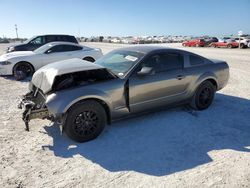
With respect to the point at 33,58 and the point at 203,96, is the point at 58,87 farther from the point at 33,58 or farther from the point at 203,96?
the point at 33,58

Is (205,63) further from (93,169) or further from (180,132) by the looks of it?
(93,169)

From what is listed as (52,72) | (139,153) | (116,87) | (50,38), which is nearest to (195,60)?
(116,87)

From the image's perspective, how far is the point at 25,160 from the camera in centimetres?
396

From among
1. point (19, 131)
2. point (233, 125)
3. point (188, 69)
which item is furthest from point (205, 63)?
point (19, 131)

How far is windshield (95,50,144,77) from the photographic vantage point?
201 inches

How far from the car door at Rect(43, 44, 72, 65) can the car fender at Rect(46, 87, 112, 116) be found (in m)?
6.34

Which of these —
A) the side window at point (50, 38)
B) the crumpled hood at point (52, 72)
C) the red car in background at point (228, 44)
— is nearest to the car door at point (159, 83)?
the crumpled hood at point (52, 72)

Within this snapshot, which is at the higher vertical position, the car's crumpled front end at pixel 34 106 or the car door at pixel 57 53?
the car door at pixel 57 53

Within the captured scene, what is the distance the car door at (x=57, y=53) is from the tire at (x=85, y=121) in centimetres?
641

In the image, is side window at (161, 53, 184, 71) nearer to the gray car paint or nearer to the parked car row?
the gray car paint

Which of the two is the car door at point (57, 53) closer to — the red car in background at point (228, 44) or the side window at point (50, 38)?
the side window at point (50, 38)

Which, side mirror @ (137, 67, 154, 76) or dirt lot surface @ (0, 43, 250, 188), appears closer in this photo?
dirt lot surface @ (0, 43, 250, 188)

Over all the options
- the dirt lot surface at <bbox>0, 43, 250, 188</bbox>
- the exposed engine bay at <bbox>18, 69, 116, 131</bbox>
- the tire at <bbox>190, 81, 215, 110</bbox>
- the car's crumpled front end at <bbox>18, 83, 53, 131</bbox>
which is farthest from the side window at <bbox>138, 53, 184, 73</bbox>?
the car's crumpled front end at <bbox>18, 83, 53, 131</bbox>

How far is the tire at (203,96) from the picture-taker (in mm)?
6012
